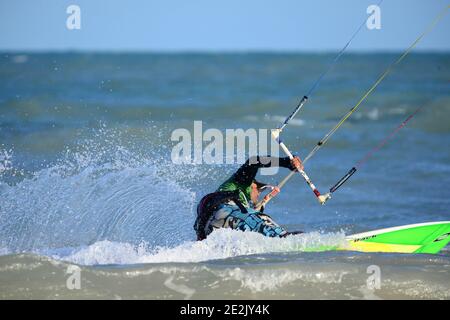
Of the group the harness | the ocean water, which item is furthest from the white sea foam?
the harness

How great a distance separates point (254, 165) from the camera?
918cm

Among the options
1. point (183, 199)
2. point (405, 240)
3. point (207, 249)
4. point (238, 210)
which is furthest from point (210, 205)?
point (405, 240)

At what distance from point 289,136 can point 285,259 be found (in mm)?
10742

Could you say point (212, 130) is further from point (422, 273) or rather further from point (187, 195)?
point (422, 273)

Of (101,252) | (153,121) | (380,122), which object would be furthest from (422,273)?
(380,122)

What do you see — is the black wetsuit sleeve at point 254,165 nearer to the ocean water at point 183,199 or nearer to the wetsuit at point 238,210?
the wetsuit at point 238,210

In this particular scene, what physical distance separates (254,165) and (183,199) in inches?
68.3

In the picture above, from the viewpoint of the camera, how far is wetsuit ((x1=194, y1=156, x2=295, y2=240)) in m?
8.94

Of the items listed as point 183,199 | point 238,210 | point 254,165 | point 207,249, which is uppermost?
point 254,165

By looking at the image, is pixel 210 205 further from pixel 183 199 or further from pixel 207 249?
pixel 183 199

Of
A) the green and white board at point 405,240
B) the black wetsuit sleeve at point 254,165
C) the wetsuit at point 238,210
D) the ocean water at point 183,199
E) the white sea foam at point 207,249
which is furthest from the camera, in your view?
the green and white board at point 405,240

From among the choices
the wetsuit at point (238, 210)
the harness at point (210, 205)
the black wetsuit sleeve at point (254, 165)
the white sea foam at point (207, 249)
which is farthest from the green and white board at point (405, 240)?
the harness at point (210, 205)

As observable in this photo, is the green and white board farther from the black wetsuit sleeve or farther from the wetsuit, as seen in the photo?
the black wetsuit sleeve

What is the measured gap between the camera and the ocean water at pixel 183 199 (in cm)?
779
